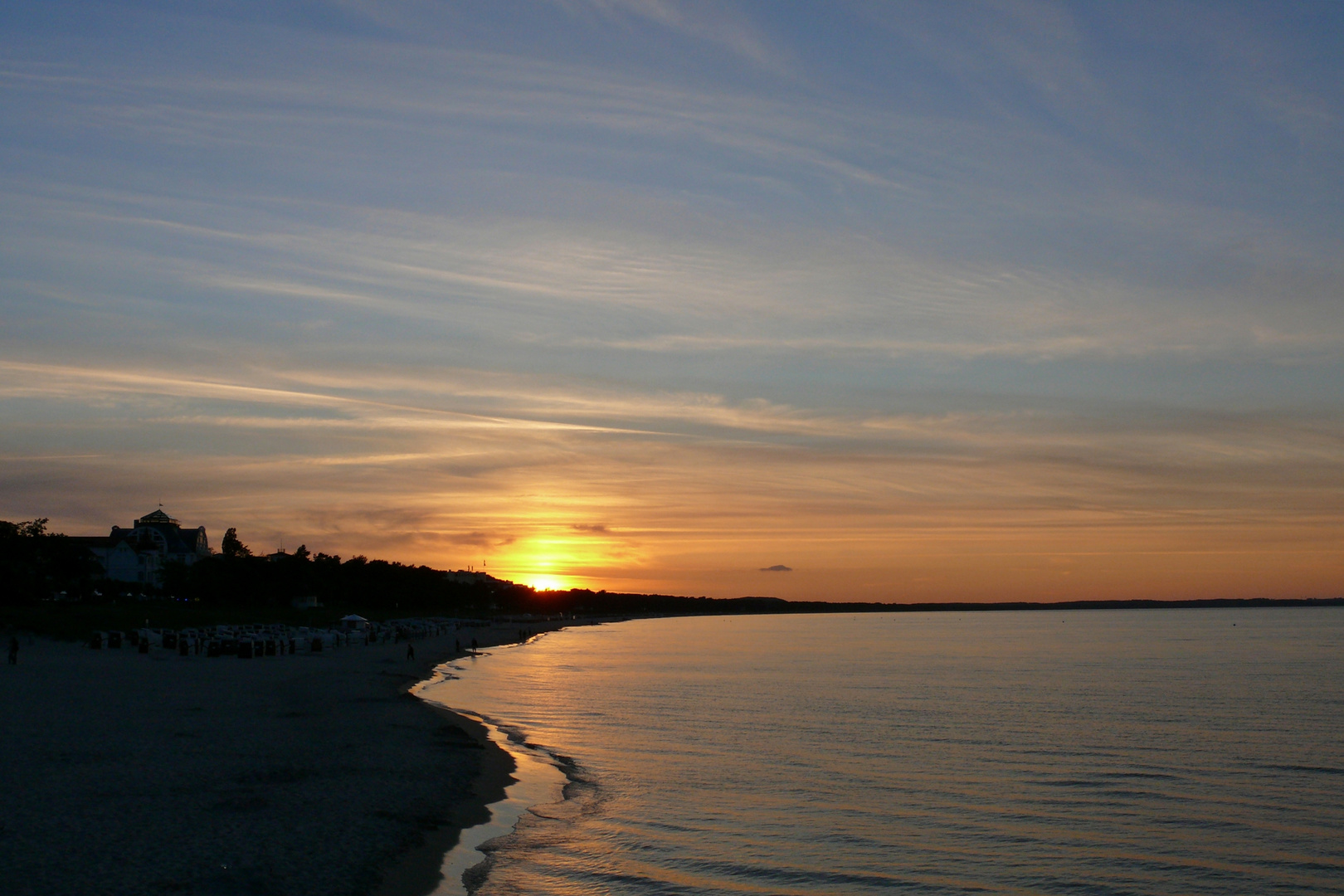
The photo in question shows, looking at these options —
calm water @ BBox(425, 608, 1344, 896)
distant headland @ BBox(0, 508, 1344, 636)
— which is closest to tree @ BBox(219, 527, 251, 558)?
distant headland @ BBox(0, 508, 1344, 636)

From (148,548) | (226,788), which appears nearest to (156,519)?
(148,548)

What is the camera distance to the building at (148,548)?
162m

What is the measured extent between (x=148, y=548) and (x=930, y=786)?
172348 mm

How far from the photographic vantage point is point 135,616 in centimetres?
9525

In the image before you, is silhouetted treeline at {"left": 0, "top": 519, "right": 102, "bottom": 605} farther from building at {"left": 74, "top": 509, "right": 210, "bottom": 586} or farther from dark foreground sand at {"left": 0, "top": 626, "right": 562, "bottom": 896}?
Result: building at {"left": 74, "top": 509, "right": 210, "bottom": 586}

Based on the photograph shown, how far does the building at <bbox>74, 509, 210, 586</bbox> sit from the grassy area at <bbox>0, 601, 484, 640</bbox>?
2728 cm

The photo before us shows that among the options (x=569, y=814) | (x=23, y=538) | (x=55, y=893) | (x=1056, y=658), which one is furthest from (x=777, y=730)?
(x=23, y=538)

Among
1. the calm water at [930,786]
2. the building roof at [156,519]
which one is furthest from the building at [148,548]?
the calm water at [930,786]

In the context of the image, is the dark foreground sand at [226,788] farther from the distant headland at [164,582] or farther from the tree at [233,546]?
the tree at [233,546]

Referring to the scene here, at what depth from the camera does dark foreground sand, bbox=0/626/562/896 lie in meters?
17.1

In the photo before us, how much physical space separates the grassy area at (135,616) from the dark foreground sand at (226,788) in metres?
34.1

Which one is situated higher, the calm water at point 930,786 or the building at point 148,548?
the building at point 148,548

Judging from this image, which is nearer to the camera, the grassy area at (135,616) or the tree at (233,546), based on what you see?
the grassy area at (135,616)

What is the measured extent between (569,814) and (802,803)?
6.23 meters
